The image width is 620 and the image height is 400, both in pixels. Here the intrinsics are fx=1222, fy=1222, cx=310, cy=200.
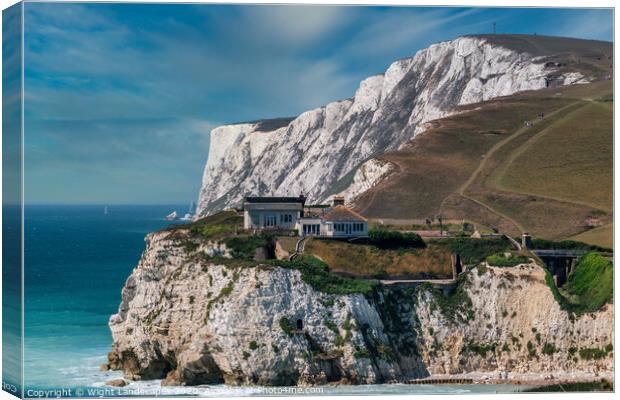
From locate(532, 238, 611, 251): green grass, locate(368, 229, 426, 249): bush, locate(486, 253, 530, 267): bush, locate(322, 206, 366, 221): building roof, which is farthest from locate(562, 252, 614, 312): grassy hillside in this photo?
locate(322, 206, 366, 221): building roof

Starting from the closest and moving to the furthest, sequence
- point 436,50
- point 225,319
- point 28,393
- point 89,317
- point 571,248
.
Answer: point 28,393
point 225,319
point 571,248
point 89,317
point 436,50

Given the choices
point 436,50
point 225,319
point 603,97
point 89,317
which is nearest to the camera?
point 225,319

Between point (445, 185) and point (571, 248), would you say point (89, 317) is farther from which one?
point (571, 248)

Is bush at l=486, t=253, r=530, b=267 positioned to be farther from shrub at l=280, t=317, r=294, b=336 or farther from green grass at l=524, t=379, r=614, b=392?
shrub at l=280, t=317, r=294, b=336

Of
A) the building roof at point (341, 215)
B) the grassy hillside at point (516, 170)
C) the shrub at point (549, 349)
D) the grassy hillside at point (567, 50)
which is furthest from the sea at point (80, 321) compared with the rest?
the grassy hillside at point (567, 50)

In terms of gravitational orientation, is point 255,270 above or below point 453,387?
above

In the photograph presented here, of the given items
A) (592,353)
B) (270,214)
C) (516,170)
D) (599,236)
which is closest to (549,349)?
(592,353)

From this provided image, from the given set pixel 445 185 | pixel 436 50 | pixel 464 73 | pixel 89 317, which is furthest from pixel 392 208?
pixel 436 50
